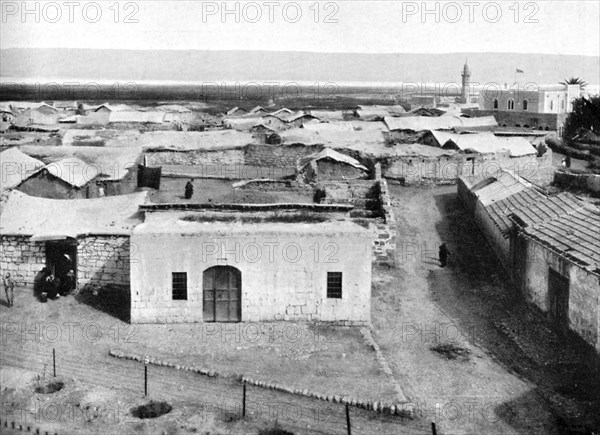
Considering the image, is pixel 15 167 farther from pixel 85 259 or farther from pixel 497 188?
pixel 497 188

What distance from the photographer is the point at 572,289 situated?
18.0 m

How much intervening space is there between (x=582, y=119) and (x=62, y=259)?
49386mm

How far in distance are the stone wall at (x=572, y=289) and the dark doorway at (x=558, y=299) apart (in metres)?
0.20

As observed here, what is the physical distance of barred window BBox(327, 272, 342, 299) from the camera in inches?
752

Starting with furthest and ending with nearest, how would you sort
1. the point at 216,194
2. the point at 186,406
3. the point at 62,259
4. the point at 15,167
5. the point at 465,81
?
the point at 465,81, the point at 216,194, the point at 15,167, the point at 62,259, the point at 186,406

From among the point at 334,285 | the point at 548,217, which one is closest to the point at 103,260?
the point at 334,285

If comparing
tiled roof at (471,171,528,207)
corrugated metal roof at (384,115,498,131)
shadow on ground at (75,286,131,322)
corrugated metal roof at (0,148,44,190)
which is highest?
corrugated metal roof at (384,115,498,131)

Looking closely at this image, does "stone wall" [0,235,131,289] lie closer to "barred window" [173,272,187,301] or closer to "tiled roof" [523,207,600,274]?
"barred window" [173,272,187,301]

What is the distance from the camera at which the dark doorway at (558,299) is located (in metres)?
18.5

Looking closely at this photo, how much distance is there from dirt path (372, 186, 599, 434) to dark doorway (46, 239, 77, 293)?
922 cm

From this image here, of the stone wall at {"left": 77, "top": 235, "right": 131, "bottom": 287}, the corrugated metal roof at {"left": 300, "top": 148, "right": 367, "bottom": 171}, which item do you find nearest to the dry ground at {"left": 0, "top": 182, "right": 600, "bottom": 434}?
the stone wall at {"left": 77, "top": 235, "right": 131, "bottom": 287}

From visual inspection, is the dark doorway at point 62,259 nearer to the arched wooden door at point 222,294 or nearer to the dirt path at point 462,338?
the arched wooden door at point 222,294

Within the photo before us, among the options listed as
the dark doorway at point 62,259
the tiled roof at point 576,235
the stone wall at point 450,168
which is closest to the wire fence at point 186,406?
the dark doorway at point 62,259

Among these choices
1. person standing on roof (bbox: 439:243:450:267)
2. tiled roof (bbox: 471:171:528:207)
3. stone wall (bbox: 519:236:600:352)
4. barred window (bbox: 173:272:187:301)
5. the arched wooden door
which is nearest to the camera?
stone wall (bbox: 519:236:600:352)
